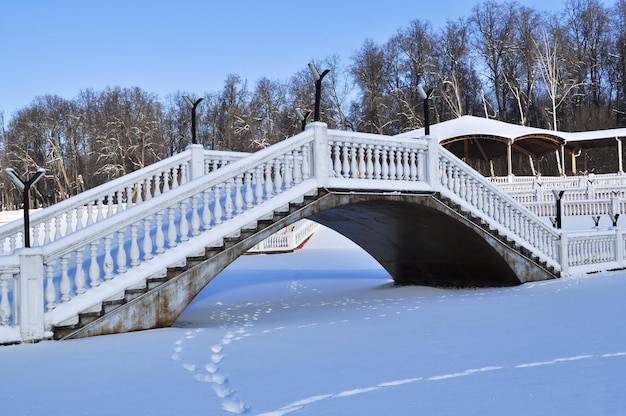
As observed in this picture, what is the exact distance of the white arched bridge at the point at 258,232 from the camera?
21.6 ft

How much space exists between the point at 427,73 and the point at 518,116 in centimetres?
825

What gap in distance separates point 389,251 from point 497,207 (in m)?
2.93

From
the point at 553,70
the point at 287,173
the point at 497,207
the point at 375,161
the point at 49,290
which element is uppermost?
the point at 553,70

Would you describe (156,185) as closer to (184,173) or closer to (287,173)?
(184,173)

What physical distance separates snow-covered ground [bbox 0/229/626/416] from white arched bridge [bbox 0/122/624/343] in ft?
1.67

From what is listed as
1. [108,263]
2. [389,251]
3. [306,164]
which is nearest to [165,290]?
[108,263]

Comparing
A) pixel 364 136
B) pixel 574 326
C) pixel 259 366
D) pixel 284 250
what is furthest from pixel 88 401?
pixel 284 250

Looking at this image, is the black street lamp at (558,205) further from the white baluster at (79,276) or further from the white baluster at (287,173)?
the white baluster at (79,276)

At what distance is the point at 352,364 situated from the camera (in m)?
5.09

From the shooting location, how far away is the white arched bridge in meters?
6.58

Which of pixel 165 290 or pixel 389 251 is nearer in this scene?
pixel 165 290

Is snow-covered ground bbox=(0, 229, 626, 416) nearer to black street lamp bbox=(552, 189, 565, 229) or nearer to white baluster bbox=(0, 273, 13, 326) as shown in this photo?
white baluster bbox=(0, 273, 13, 326)

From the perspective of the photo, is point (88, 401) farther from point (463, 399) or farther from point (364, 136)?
point (364, 136)

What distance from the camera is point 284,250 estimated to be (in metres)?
25.5
